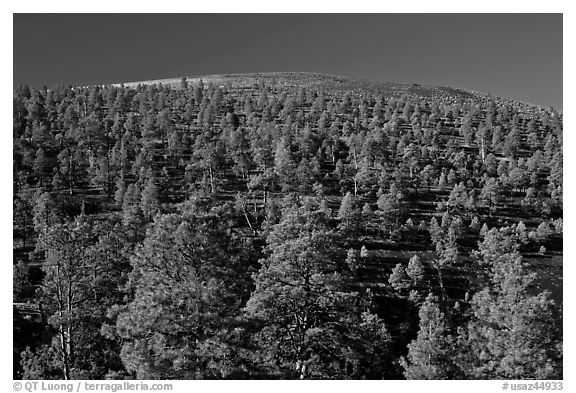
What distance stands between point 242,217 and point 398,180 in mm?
32276

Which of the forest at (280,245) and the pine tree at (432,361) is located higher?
the forest at (280,245)

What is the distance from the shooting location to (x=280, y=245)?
953 inches

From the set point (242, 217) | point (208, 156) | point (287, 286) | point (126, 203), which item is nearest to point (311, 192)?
point (242, 217)

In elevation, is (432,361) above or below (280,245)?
below

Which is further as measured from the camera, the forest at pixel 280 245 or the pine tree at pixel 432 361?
the pine tree at pixel 432 361

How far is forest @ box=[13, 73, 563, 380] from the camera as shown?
826 inches

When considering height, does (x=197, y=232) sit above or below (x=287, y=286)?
above

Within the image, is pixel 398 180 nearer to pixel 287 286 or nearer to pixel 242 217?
pixel 242 217

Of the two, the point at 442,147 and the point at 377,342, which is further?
the point at 442,147

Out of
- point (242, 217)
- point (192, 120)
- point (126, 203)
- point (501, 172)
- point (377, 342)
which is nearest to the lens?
point (377, 342)

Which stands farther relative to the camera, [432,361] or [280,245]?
[432,361]

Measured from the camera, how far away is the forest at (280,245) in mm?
20969

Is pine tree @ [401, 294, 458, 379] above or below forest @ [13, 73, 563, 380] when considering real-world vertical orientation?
below

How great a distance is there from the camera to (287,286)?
22.8 m
